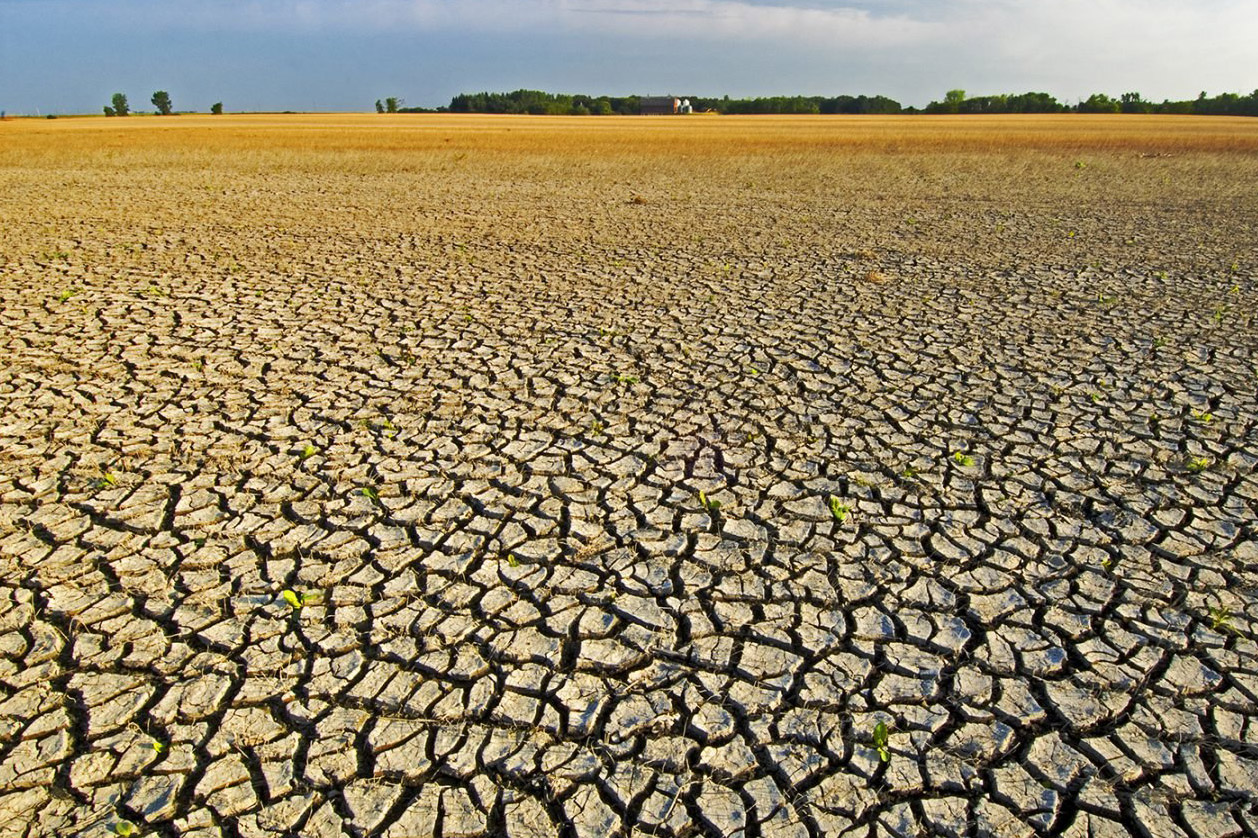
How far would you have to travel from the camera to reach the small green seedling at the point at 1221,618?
110 inches

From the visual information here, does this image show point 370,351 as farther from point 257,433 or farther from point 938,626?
point 938,626

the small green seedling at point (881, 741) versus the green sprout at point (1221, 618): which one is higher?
the green sprout at point (1221, 618)

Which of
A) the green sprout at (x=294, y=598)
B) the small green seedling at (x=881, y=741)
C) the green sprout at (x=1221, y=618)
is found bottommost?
the small green seedling at (x=881, y=741)

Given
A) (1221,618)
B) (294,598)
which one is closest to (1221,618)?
(1221,618)

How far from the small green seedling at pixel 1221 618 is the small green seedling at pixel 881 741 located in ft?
4.61

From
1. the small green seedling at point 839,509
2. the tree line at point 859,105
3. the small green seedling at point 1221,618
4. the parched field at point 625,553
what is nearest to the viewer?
the parched field at point 625,553

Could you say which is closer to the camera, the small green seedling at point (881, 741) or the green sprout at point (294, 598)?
the small green seedling at point (881, 741)

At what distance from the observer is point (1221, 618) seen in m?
2.83

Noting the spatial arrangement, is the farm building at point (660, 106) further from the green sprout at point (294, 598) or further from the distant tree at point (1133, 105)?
the green sprout at point (294, 598)

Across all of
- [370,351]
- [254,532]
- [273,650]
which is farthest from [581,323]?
[273,650]

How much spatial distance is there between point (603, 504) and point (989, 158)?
19.8 meters

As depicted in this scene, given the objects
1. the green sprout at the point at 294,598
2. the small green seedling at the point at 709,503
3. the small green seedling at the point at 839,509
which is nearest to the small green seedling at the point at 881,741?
the small green seedling at the point at 839,509

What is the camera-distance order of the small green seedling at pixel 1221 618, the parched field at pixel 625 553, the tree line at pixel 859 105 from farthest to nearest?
the tree line at pixel 859 105 → the small green seedling at pixel 1221 618 → the parched field at pixel 625 553

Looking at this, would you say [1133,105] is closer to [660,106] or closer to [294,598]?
[660,106]
